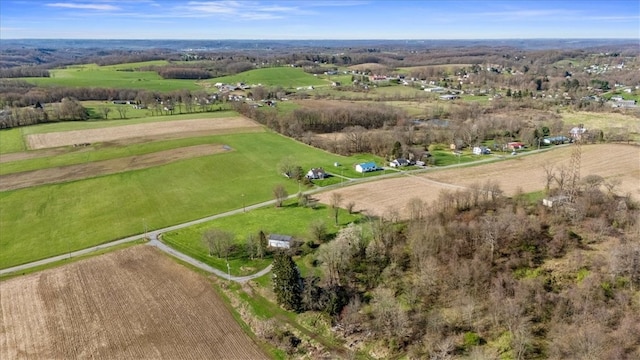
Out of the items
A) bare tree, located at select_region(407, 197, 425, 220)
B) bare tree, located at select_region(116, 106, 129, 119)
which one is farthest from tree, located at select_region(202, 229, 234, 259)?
bare tree, located at select_region(116, 106, 129, 119)

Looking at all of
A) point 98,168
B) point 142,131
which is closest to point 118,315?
point 98,168

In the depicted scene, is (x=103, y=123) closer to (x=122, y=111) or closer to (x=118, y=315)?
(x=122, y=111)

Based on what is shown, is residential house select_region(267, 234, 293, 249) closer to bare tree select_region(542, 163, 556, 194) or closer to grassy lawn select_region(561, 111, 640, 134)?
bare tree select_region(542, 163, 556, 194)

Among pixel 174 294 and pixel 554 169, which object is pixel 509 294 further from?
pixel 554 169

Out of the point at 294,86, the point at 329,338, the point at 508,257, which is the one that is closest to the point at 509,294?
the point at 508,257

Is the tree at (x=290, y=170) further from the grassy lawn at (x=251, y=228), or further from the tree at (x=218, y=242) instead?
the tree at (x=218, y=242)
